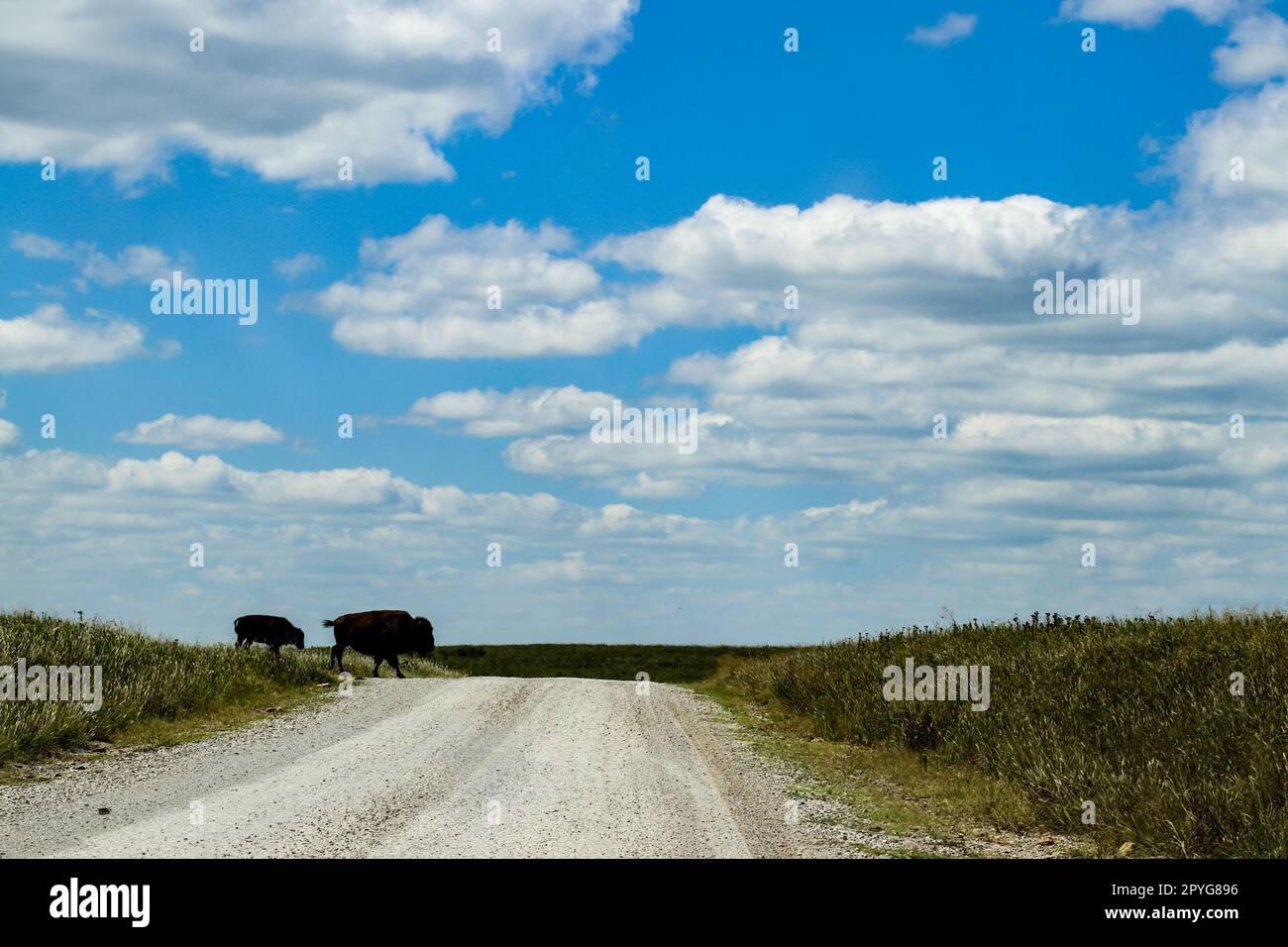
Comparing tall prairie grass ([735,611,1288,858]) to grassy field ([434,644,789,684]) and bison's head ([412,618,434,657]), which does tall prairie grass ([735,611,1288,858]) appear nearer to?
bison's head ([412,618,434,657])

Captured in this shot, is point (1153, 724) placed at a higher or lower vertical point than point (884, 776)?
higher

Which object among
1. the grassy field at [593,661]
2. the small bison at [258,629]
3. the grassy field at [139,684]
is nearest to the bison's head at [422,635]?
the grassy field at [139,684]

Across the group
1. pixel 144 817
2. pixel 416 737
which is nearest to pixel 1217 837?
pixel 144 817

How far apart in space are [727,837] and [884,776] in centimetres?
536

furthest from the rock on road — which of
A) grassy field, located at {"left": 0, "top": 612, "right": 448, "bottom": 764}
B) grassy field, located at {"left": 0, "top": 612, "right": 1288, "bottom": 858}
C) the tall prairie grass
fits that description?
the tall prairie grass

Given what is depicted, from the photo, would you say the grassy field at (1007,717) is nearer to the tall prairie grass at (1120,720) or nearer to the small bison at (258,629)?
the tall prairie grass at (1120,720)

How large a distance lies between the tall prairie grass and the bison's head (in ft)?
38.2

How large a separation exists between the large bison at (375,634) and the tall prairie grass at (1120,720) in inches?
455

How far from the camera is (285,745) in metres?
17.6

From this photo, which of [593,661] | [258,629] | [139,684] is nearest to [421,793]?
[139,684]

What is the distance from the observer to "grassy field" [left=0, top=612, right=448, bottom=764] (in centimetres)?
1700

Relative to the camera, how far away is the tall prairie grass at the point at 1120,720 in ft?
35.9
